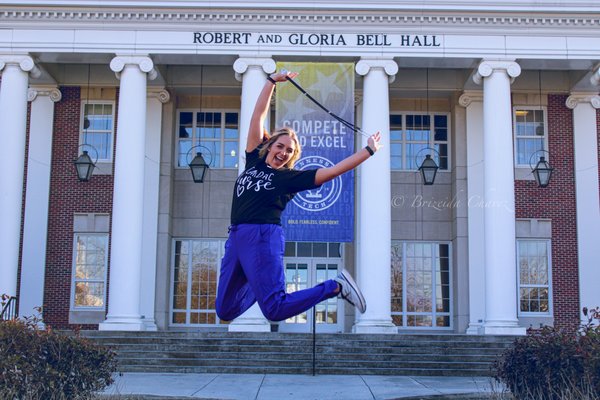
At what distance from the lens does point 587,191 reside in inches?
968

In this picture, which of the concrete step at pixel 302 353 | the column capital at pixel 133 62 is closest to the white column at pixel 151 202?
the column capital at pixel 133 62

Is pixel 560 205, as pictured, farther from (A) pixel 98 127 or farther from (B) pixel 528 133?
(A) pixel 98 127

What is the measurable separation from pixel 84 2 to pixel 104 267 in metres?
7.55

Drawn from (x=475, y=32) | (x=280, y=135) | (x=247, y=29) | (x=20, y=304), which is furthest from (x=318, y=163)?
(x=280, y=135)

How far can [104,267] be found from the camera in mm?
24562

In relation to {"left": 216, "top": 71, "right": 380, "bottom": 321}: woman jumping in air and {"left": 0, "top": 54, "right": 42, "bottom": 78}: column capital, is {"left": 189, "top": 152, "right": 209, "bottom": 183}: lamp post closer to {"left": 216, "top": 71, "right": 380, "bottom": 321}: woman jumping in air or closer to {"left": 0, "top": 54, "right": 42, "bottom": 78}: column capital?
{"left": 0, "top": 54, "right": 42, "bottom": 78}: column capital

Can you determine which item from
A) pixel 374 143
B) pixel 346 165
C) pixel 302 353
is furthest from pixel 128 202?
pixel 346 165

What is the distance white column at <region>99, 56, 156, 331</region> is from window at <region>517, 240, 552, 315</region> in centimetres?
1099

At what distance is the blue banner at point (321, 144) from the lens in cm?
2098

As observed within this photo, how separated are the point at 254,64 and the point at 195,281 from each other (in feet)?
23.4

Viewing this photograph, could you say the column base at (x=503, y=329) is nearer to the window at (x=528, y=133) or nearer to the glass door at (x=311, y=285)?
the glass door at (x=311, y=285)

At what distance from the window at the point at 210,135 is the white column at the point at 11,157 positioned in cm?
522

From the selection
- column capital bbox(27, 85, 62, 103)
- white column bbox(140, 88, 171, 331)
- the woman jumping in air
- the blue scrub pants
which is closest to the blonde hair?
the woman jumping in air

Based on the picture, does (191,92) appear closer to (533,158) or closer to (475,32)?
(475,32)
